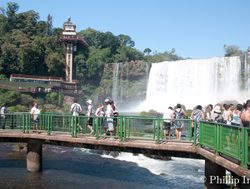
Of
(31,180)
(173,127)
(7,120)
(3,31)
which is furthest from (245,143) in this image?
(3,31)

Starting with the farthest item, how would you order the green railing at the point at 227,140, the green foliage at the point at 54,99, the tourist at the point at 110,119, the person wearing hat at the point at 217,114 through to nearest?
the green foliage at the point at 54,99 → the tourist at the point at 110,119 → the person wearing hat at the point at 217,114 → the green railing at the point at 227,140

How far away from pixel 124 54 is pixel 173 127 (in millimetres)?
78297

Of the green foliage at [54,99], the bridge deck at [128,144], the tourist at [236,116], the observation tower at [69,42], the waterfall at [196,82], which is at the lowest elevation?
the bridge deck at [128,144]

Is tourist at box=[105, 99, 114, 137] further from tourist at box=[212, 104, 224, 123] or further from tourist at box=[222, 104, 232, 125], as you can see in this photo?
tourist at box=[222, 104, 232, 125]

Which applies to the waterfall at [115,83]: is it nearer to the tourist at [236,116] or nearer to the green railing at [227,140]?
the tourist at [236,116]

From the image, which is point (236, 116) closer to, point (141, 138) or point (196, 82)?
point (141, 138)

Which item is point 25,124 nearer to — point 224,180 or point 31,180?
point 31,180

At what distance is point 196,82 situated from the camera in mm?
54062

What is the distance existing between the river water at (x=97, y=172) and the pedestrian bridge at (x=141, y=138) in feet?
4.36

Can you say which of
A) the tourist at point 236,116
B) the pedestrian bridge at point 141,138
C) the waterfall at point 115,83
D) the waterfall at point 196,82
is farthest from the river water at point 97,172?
the waterfall at point 115,83

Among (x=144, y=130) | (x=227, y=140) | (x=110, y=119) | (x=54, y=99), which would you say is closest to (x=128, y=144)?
(x=144, y=130)

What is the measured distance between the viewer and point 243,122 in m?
10.2

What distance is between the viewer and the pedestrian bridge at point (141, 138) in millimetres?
9195

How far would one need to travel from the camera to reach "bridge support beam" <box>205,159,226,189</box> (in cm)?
1228
